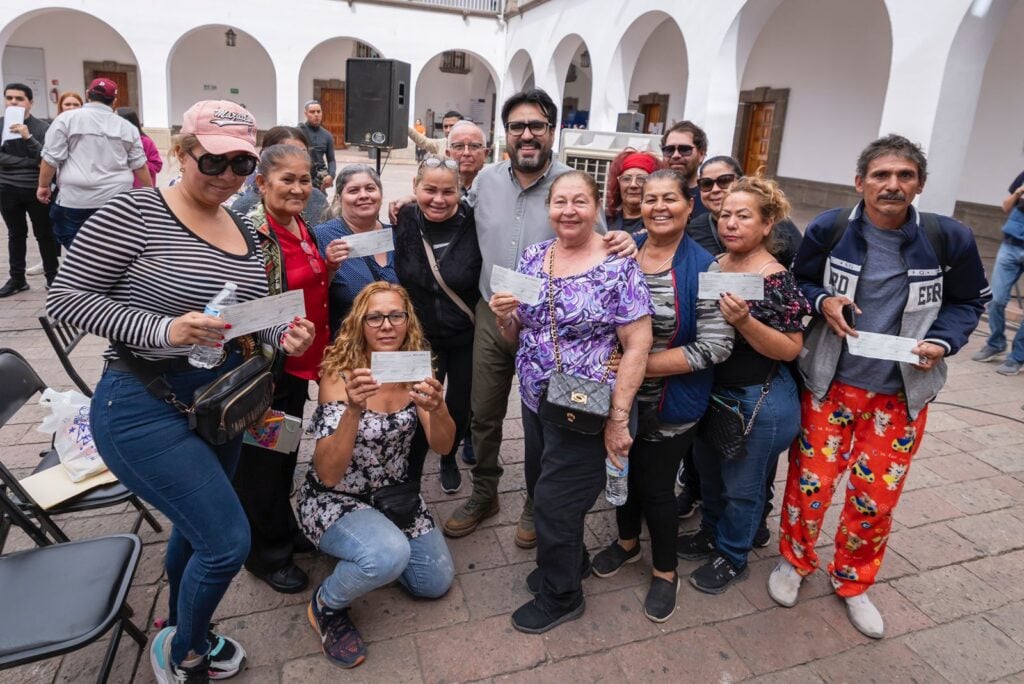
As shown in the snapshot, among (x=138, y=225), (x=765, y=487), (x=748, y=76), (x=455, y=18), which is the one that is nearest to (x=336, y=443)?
(x=138, y=225)

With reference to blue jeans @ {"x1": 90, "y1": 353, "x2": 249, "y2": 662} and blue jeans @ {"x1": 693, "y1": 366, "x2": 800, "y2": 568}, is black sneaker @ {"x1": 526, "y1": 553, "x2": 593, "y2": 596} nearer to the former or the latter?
blue jeans @ {"x1": 693, "y1": 366, "x2": 800, "y2": 568}

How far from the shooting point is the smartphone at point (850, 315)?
239 centimetres

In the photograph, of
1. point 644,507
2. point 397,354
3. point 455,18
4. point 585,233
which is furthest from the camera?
point 455,18

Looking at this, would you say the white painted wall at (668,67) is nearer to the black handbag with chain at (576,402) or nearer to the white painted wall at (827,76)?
the white painted wall at (827,76)

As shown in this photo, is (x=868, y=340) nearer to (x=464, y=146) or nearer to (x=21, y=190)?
(x=464, y=146)

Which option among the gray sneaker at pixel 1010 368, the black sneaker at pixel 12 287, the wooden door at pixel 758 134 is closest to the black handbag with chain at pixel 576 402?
the gray sneaker at pixel 1010 368

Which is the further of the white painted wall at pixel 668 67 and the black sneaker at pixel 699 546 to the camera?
the white painted wall at pixel 668 67

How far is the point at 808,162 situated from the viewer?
1348 centimetres

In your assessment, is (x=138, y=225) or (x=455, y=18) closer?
(x=138, y=225)

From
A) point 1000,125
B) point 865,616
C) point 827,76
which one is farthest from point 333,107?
point 865,616

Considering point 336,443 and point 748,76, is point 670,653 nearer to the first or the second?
point 336,443

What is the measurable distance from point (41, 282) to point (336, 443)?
650 cm

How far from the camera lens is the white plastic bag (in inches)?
97.0

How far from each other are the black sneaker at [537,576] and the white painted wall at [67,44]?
81.1ft
